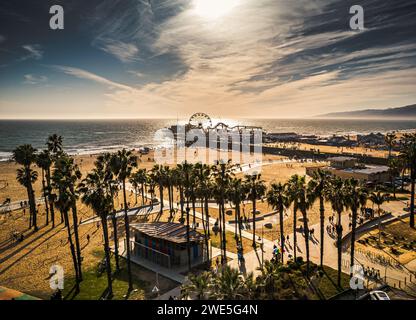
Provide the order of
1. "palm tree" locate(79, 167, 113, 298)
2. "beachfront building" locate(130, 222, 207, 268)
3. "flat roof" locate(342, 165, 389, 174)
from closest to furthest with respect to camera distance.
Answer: "palm tree" locate(79, 167, 113, 298), "beachfront building" locate(130, 222, 207, 268), "flat roof" locate(342, 165, 389, 174)

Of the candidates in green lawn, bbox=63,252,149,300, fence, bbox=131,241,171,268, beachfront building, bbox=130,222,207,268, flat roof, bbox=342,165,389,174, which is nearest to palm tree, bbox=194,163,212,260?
beachfront building, bbox=130,222,207,268

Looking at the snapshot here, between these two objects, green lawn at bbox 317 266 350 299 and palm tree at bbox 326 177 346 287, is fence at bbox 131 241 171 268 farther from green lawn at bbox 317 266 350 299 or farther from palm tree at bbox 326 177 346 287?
palm tree at bbox 326 177 346 287

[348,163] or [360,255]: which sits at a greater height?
[348,163]

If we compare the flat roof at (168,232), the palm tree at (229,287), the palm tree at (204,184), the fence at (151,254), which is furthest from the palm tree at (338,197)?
the fence at (151,254)

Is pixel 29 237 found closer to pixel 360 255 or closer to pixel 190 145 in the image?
pixel 360 255

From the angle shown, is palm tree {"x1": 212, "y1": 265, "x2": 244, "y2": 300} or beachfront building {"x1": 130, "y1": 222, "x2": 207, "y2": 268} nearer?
palm tree {"x1": 212, "y1": 265, "x2": 244, "y2": 300}

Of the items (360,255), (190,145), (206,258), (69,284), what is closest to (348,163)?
(360,255)
